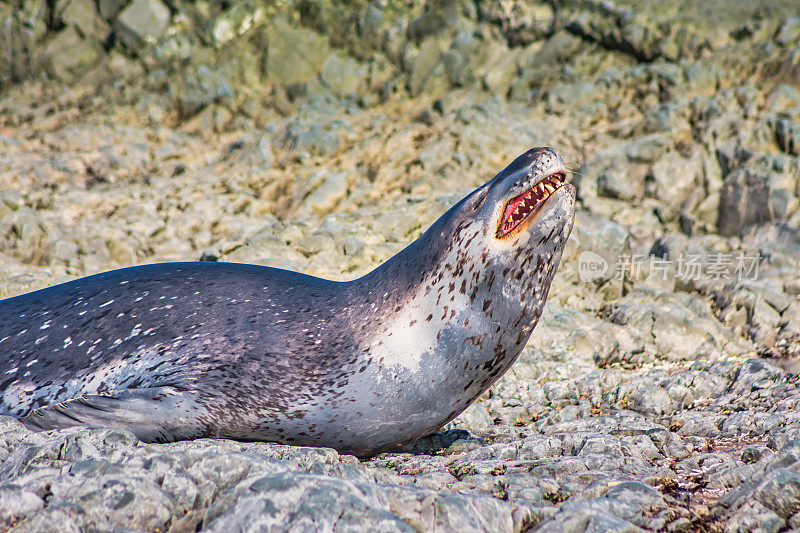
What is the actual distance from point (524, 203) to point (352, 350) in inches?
43.2

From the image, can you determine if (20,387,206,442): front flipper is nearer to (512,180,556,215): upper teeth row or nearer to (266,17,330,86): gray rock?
(512,180,556,215): upper teeth row

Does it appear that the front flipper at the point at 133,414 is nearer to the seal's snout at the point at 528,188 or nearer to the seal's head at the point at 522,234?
the seal's head at the point at 522,234

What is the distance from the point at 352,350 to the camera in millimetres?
3322

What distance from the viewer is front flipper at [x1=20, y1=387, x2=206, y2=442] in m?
3.01

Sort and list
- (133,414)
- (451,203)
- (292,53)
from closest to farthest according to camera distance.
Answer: (133,414) < (451,203) < (292,53)

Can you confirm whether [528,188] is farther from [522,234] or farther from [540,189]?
[522,234]

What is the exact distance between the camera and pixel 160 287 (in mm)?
3725

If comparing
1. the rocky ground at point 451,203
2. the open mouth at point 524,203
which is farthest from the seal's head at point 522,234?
the rocky ground at point 451,203

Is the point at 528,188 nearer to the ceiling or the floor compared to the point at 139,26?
nearer to the floor

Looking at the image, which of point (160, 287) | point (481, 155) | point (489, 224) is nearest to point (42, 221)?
point (160, 287)

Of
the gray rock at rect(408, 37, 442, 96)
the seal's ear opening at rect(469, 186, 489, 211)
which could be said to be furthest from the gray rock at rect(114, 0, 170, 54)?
the seal's ear opening at rect(469, 186, 489, 211)

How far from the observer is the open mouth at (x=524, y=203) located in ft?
10.7

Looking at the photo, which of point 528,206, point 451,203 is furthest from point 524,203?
point 451,203

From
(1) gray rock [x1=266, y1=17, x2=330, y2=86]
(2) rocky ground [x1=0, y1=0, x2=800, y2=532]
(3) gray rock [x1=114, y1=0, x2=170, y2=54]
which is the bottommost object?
(2) rocky ground [x1=0, y1=0, x2=800, y2=532]
